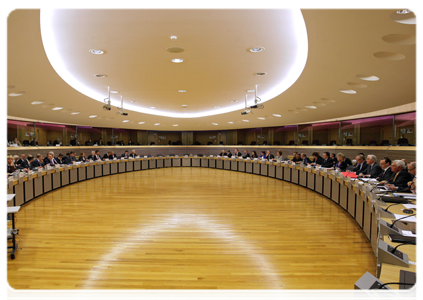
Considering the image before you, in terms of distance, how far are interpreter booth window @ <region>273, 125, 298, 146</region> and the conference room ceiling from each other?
6176 millimetres

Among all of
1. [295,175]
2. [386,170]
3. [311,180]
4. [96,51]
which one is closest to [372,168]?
[386,170]

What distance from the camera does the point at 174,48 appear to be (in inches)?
132

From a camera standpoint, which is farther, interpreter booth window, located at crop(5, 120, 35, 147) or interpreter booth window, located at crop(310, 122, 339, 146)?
interpreter booth window, located at crop(310, 122, 339, 146)

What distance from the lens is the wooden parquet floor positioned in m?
2.55

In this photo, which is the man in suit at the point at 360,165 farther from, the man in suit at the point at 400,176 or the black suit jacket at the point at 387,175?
the man in suit at the point at 400,176

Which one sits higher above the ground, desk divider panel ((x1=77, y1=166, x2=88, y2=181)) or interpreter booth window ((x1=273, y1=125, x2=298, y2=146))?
interpreter booth window ((x1=273, y1=125, x2=298, y2=146))

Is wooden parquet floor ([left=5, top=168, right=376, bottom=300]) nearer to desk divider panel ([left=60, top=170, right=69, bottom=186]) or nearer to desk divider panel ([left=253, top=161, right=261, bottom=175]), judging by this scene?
desk divider panel ([left=60, top=170, right=69, bottom=186])

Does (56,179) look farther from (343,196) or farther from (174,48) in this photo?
(343,196)

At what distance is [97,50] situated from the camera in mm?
3449

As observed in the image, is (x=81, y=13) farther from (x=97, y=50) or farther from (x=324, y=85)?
(x=324, y=85)

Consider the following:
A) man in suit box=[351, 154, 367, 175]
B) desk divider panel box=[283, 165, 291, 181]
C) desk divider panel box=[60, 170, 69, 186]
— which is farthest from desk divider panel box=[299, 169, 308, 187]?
desk divider panel box=[60, 170, 69, 186]

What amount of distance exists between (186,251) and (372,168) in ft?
15.6

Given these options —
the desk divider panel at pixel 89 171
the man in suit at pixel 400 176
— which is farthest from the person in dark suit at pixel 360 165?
the desk divider panel at pixel 89 171

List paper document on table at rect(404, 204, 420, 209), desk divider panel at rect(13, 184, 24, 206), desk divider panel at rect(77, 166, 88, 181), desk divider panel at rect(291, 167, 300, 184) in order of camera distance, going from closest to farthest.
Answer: paper document on table at rect(404, 204, 420, 209) → desk divider panel at rect(13, 184, 24, 206) → desk divider panel at rect(291, 167, 300, 184) → desk divider panel at rect(77, 166, 88, 181)
